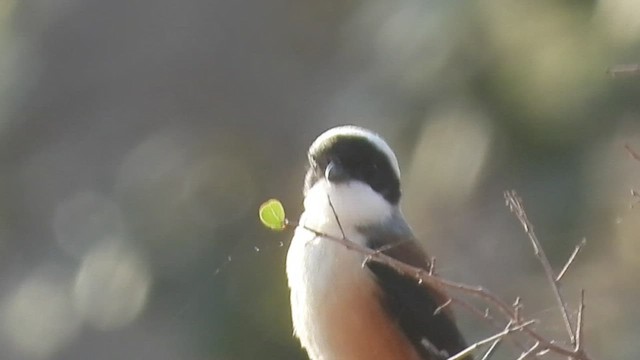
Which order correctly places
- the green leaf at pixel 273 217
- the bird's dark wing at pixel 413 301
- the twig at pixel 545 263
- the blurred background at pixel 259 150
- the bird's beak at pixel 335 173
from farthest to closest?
the blurred background at pixel 259 150 → the bird's beak at pixel 335 173 → the bird's dark wing at pixel 413 301 → the green leaf at pixel 273 217 → the twig at pixel 545 263

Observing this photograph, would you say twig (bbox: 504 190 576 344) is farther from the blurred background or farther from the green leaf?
the blurred background

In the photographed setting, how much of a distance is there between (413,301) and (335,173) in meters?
0.39

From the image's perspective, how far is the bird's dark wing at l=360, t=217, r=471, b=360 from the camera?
4.11m

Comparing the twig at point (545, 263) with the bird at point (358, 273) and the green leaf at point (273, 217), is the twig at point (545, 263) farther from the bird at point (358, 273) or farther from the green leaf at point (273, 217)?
the bird at point (358, 273)

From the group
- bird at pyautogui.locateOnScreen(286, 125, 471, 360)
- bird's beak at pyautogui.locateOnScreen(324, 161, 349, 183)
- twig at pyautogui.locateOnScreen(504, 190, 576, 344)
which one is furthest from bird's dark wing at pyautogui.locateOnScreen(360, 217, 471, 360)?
twig at pyautogui.locateOnScreen(504, 190, 576, 344)

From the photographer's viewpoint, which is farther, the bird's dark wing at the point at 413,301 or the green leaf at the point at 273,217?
the bird's dark wing at the point at 413,301

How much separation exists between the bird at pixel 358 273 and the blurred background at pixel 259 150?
2661 mm

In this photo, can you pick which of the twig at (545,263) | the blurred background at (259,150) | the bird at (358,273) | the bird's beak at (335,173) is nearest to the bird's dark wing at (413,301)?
the bird at (358,273)

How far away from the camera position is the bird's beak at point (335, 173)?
13.9 ft

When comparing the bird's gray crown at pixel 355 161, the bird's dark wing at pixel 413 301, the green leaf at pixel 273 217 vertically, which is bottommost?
the bird's dark wing at pixel 413 301

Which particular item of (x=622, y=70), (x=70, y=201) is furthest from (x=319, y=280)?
(x=70, y=201)

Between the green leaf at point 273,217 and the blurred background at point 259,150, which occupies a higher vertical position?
the green leaf at point 273,217

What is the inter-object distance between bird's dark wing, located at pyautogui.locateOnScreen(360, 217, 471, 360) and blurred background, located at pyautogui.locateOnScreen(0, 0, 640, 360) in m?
2.68

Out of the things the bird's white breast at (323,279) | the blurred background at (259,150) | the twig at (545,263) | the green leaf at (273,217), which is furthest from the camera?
the blurred background at (259,150)
